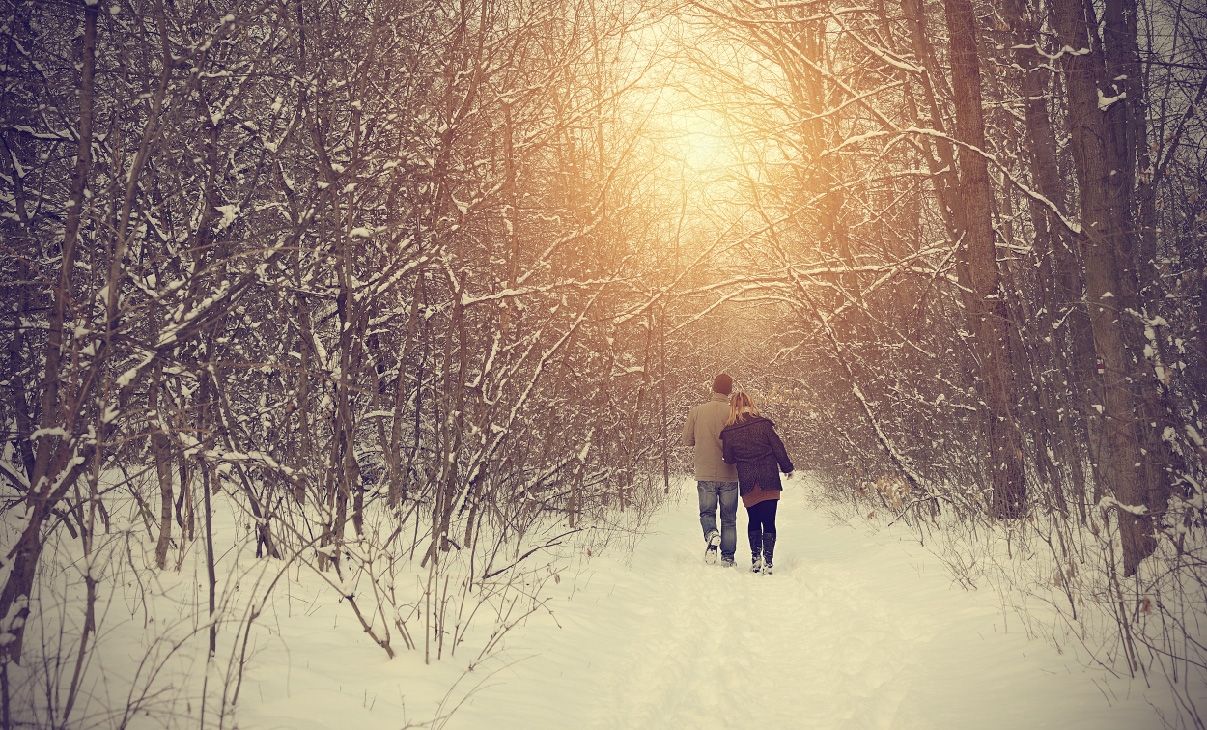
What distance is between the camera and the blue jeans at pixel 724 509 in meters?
7.56

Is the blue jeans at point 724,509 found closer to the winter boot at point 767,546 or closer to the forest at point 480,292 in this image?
the winter boot at point 767,546

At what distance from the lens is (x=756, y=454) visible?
7309 millimetres

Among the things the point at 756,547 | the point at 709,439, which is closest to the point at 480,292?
the point at 709,439

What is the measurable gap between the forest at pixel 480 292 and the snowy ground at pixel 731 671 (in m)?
0.24

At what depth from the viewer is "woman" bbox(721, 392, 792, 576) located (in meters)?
7.21

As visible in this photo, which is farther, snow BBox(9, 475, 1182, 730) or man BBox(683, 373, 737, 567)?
man BBox(683, 373, 737, 567)

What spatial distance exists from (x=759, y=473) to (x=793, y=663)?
301 cm

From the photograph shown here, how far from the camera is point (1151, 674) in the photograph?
3119 mm

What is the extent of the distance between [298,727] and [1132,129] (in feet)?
24.7

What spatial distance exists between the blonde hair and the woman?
75 mm

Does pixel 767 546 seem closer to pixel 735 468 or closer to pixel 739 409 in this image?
pixel 735 468

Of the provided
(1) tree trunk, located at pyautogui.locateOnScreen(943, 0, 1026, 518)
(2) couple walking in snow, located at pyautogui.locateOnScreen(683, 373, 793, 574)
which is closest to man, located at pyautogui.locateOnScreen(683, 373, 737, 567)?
(2) couple walking in snow, located at pyautogui.locateOnScreen(683, 373, 793, 574)

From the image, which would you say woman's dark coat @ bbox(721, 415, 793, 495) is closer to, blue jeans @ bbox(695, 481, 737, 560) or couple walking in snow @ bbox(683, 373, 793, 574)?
couple walking in snow @ bbox(683, 373, 793, 574)

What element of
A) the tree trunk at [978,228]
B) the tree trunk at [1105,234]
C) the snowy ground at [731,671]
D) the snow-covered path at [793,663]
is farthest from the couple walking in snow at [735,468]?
the tree trunk at [1105,234]
